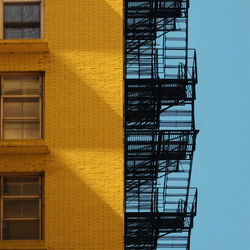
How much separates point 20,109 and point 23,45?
171cm

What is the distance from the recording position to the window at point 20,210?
18237 millimetres

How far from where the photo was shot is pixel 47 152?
18250 millimetres

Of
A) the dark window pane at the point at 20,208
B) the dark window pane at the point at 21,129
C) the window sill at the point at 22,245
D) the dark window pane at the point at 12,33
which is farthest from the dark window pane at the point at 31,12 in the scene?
the window sill at the point at 22,245

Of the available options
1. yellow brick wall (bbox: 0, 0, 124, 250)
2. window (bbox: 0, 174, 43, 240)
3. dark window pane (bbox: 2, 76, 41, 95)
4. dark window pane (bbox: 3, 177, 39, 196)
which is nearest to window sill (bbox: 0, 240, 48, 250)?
yellow brick wall (bbox: 0, 0, 124, 250)

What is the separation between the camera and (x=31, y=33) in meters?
19.3

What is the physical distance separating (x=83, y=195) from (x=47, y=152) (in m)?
1.46

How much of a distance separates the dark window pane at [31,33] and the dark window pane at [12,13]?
37cm

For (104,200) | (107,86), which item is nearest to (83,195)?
A: (104,200)

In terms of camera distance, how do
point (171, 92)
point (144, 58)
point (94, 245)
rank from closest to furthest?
1. point (94, 245)
2. point (171, 92)
3. point (144, 58)

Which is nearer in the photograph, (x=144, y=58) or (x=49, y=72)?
(x=49, y=72)

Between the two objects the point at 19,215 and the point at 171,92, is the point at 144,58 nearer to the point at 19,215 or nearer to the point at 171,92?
the point at 171,92

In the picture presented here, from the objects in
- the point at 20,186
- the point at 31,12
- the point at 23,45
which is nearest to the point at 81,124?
the point at 20,186

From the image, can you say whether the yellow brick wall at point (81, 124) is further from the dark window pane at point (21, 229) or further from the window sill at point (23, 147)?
the dark window pane at point (21, 229)

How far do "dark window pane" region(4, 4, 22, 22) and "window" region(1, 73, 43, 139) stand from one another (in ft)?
5.56
